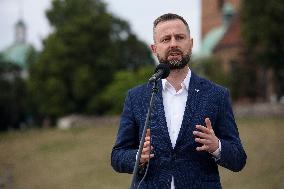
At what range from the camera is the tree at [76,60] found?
172ft

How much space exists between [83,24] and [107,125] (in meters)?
13.2

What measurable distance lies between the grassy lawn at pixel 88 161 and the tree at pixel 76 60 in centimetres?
1406

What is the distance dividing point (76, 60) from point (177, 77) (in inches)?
1976

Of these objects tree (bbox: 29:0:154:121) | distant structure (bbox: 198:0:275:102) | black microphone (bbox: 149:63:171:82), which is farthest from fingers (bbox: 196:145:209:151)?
distant structure (bbox: 198:0:275:102)

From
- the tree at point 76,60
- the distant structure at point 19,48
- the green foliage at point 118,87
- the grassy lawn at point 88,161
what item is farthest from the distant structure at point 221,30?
the grassy lawn at point 88,161

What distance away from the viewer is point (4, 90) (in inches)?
2640

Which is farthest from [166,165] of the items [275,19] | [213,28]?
[213,28]

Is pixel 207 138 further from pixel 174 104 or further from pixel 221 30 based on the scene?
pixel 221 30

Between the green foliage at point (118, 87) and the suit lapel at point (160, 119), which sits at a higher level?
the suit lapel at point (160, 119)

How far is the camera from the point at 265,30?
44594 mm

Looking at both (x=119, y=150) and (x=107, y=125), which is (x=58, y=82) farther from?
(x=119, y=150)

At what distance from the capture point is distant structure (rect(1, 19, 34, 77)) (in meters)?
91.4

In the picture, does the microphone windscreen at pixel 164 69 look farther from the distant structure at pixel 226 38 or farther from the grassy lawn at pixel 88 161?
the distant structure at pixel 226 38

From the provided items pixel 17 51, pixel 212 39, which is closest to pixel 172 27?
pixel 212 39
